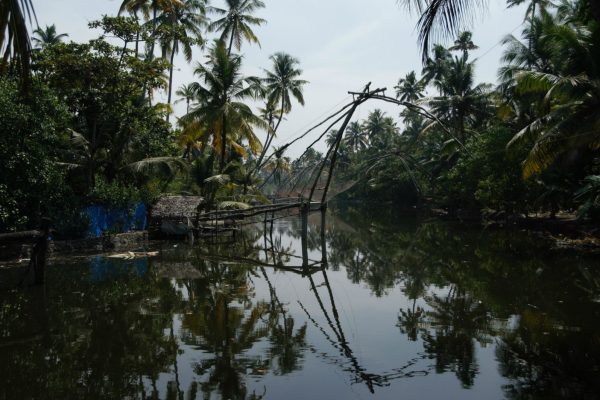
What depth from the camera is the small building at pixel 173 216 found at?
2067cm

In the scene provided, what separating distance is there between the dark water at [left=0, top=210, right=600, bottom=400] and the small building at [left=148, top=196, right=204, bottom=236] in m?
6.29

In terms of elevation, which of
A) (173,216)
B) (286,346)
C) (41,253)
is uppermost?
(173,216)

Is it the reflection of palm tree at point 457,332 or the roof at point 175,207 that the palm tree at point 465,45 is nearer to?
the roof at point 175,207

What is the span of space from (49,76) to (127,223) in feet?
20.2

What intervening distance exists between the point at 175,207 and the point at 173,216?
0.50m

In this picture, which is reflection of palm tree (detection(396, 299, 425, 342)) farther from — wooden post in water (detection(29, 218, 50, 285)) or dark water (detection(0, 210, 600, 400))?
wooden post in water (detection(29, 218, 50, 285))

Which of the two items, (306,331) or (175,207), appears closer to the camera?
(306,331)

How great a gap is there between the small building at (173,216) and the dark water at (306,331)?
6294 mm

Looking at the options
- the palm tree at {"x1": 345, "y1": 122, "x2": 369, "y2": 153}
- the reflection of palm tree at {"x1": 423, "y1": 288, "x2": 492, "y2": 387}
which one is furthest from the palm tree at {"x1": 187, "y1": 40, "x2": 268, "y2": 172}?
the palm tree at {"x1": 345, "y1": 122, "x2": 369, "y2": 153}

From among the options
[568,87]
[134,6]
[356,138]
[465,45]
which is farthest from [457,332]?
[356,138]

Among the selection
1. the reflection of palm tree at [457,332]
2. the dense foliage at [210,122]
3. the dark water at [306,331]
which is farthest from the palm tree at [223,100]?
the reflection of palm tree at [457,332]

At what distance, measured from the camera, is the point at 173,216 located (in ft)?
68.3

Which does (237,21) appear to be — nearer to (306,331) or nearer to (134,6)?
(134,6)

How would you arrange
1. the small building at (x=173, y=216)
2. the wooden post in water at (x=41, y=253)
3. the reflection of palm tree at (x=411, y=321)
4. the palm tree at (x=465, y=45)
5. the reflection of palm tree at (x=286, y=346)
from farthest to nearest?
1. the palm tree at (x=465, y=45)
2. the small building at (x=173, y=216)
3. the wooden post in water at (x=41, y=253)
4. the reflection of palm tree at (x=411, y=321)
5. the reflection of palm tree at (x=286, y=346)
